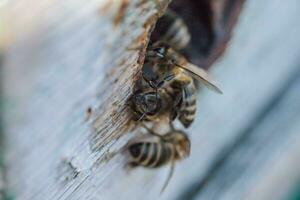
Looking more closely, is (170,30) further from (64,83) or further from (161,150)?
(64,83)

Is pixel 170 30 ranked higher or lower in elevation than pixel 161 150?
higher

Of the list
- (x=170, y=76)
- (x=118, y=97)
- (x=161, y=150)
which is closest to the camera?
(x=118, y=97)

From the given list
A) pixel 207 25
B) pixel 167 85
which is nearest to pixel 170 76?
pixel 167 85

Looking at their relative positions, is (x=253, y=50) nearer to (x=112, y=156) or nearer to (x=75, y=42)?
(x=112, y=156)

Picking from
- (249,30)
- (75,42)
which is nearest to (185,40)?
(249,30)

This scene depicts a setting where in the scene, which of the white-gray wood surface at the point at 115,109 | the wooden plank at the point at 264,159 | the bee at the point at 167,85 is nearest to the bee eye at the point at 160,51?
the bee at the point at 167,85

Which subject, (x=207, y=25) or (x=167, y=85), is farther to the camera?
(x=207, y=25)

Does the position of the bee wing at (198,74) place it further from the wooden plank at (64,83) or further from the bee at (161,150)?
the wooden plank at (64,83)
